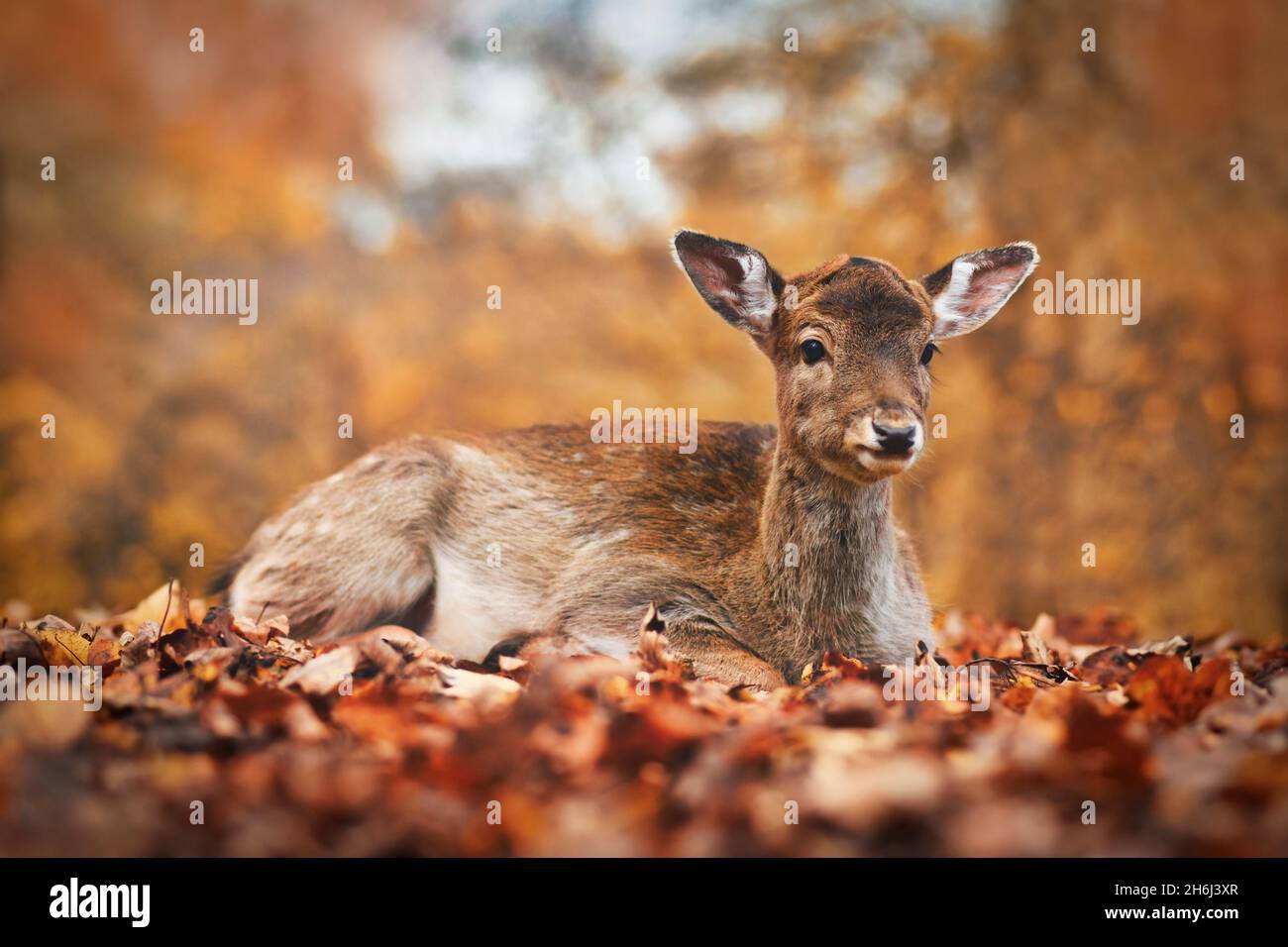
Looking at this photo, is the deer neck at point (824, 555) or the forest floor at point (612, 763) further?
the deer neck at point (824, 555)

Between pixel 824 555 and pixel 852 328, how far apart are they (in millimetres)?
1051

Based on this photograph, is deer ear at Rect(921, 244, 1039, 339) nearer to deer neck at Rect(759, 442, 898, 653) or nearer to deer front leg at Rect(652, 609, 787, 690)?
deer neck at Rect(759, 442, 898, 653)

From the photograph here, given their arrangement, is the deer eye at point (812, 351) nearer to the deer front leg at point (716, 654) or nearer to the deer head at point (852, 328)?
the deer head at point (852, 328)

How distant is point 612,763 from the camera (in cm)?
329

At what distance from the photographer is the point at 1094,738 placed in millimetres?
3354

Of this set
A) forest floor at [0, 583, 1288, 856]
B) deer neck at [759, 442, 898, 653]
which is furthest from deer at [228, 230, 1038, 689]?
forest floor at [0, 583, 1288, 856]

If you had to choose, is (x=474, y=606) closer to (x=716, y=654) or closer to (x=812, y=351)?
(x=716, y=654)

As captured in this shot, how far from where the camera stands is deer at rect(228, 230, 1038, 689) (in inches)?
197

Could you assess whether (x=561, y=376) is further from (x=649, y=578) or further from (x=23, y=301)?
Answer: (x=649, y=578)

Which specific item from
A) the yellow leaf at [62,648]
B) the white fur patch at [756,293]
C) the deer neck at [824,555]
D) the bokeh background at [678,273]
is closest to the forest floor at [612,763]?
the yellow leaf at [62,648]

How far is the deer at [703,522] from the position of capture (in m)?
4.99

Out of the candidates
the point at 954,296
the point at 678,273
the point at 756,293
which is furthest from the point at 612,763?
the point at 678,273
